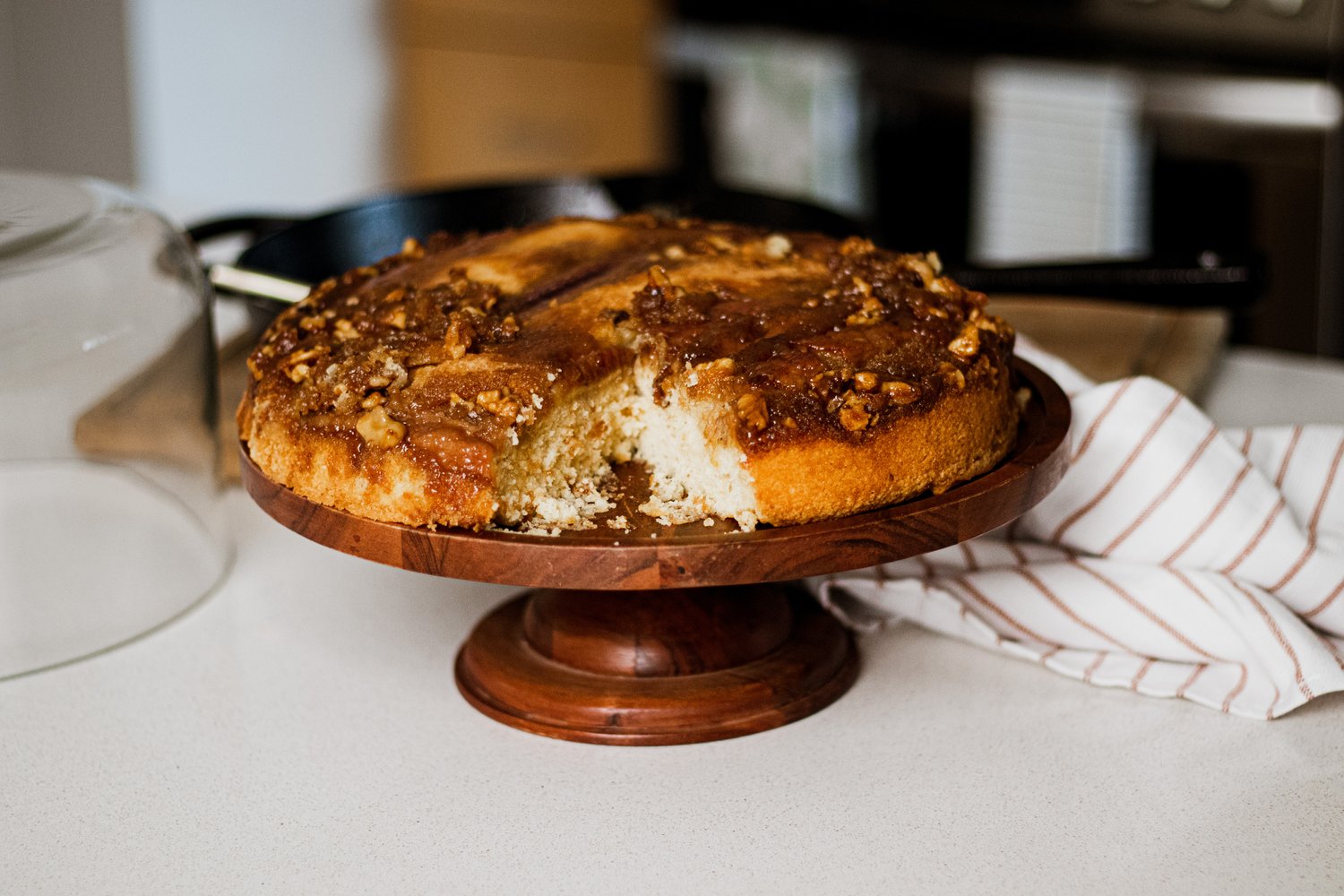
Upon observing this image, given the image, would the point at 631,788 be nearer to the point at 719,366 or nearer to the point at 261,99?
the point at 719,366

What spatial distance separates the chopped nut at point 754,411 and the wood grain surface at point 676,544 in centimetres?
6

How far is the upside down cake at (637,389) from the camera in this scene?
78 centimetres

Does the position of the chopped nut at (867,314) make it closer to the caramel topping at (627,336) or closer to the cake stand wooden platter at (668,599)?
the caramel topping at (627,336)

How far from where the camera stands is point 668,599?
0.89 meters

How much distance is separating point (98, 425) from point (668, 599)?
537mm

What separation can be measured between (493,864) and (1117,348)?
0.97 metres

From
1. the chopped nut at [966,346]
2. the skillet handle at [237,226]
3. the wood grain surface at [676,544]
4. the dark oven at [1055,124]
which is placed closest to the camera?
the wood grain surface at [676,544]

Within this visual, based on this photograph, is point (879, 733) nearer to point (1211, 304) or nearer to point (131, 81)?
point (1211, 304)

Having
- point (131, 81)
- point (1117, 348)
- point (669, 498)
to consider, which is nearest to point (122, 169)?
point (131, 81)

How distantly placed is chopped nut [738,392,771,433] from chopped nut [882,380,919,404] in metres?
0.07

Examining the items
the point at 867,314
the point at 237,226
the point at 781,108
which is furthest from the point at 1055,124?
the point at 867,314

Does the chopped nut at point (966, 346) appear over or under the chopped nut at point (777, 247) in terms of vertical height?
under

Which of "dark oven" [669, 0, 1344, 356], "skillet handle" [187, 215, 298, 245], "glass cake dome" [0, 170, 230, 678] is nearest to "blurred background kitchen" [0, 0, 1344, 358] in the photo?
"dark oven" [669, 0, 1344, 356]

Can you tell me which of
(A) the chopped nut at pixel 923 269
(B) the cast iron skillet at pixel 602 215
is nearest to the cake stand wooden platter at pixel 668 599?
(A) the chopped nut at pixel 923 269
